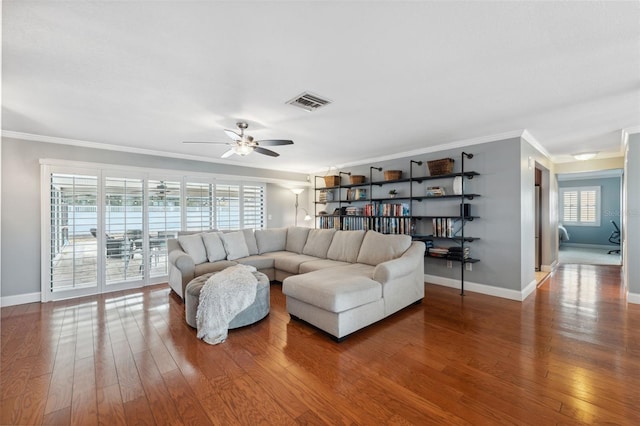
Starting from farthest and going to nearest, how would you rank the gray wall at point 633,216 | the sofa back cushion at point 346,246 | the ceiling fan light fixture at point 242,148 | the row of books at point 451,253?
1. the sofa back cushion at point 346,246
2. the row of books at point 451,253
3. the gray wall at point 633,216
4. the ceiling fan light fixture at point 242,148

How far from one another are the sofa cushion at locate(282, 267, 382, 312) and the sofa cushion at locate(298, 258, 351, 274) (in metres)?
0.80

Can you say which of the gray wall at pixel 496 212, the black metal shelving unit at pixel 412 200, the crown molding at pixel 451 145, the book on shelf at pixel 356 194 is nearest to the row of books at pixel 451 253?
the black metal shelving unit at pixel 412 200

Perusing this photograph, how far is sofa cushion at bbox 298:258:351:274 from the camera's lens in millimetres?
4095

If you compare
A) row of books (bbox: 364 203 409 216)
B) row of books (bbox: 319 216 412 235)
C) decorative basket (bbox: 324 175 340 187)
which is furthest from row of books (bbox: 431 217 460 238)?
decorative basket (bbox: 324 175 340 187)

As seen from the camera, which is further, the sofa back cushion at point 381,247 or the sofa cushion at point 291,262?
the sofa cushion at point 291,262

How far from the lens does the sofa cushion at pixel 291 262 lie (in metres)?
4.43

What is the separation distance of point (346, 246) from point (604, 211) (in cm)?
961

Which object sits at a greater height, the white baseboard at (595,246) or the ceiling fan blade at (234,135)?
the ceiling fan blade at (234,135)

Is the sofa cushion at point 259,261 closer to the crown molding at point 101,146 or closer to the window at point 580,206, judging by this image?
the crown molding at point 101,146

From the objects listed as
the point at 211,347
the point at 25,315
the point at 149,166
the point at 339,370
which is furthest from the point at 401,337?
the point at 149,166

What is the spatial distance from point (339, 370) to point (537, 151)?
4.85m

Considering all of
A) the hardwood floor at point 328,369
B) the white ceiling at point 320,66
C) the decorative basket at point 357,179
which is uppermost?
the white ceiling at point 320,66

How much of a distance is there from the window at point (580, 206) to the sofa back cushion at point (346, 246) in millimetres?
9265

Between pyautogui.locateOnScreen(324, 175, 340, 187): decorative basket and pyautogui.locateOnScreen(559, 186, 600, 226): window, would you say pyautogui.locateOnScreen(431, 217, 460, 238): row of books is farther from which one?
pyautogui.locateOnScreen(559, 186, 600, 226): window
